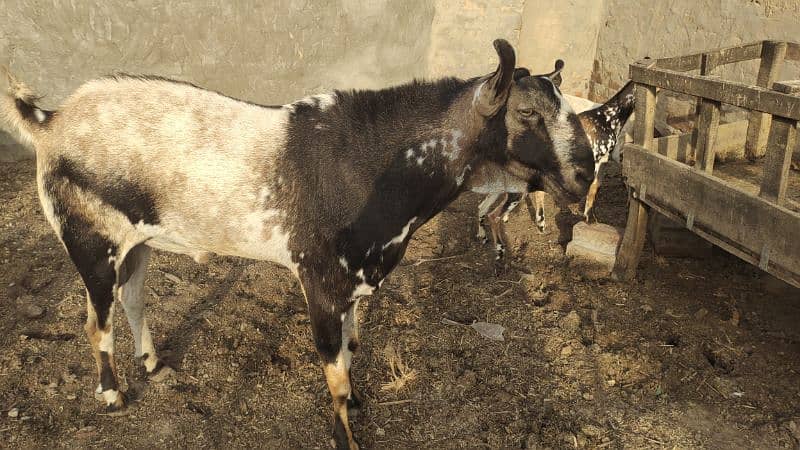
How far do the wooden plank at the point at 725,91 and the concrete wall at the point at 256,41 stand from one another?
13.8 feet

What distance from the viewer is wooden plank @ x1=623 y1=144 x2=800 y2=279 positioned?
3957mm

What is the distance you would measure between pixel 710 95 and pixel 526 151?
1.96 metres

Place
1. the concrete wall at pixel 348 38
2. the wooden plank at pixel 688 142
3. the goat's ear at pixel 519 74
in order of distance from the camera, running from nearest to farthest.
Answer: the goat's ear at pixel 519 74
the wooden plank at pixel 688 142
the concrete wall at pixel 348 38

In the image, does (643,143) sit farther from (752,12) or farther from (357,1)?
(357,1)

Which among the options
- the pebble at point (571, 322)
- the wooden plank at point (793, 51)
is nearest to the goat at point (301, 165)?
the pebble at point (571, 322)

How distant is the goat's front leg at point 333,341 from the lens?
12.3ft

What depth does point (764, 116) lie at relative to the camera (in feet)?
20.2

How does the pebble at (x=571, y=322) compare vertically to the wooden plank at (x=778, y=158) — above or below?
below

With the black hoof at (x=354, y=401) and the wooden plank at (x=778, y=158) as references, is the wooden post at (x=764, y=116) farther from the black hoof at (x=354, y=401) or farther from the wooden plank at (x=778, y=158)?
the black hoof at (x=354, y=401)

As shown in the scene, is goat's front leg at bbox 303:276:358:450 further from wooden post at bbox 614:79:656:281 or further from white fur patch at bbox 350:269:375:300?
wooden post at bbox 614:79:656:281

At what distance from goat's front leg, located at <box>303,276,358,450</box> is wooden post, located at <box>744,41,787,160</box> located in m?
4.73

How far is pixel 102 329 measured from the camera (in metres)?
4.07

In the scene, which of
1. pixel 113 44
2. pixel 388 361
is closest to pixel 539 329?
pixel 388 361

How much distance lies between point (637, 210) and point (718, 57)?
189cm
